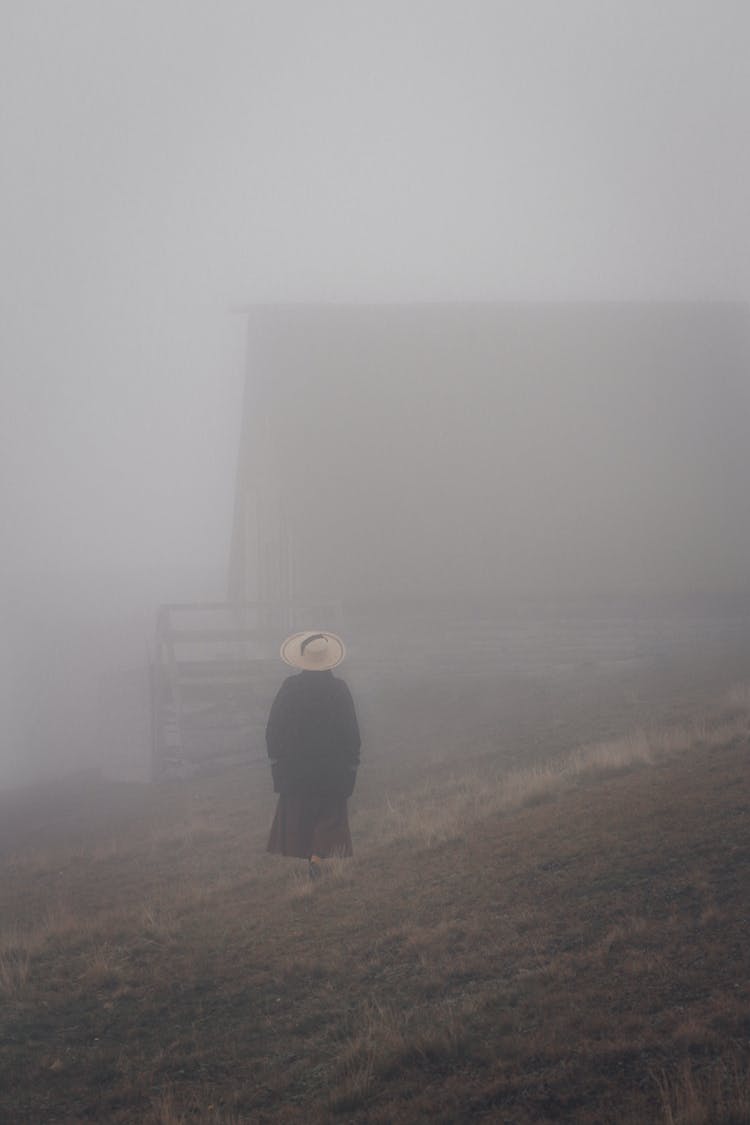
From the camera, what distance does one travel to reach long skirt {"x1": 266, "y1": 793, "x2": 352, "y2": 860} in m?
8.25

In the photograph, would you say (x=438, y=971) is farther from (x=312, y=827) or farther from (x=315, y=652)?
(x=315, y=652)

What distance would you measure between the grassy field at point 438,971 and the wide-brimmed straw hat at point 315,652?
71.5 inches

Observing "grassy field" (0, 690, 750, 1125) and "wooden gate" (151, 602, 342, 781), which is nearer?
"grassy field" (0, 690, 750, 1125)

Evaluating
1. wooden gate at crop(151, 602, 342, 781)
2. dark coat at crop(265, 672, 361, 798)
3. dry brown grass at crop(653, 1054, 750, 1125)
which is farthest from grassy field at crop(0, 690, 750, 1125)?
wooden gate at crop(151, 602, 342, 781)

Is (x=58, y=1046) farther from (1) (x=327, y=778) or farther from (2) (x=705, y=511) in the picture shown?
(2) (x=705, y=511)

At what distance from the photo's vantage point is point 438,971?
5.42m

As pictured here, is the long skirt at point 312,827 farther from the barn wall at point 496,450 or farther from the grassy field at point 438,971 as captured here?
the barn wall at point 496,450

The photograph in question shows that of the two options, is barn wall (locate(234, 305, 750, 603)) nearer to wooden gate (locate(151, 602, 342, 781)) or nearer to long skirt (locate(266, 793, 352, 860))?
wooden gate (locate(151, 602, 342, 781))

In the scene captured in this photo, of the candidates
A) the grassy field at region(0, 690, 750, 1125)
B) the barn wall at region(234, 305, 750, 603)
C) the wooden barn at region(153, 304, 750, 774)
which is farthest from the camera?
the barn wall at region(234, 305, 750, 603)

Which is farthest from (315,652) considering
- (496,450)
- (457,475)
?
(496,450)

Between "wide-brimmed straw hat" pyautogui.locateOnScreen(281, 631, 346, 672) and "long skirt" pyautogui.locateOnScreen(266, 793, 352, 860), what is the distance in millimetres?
1193

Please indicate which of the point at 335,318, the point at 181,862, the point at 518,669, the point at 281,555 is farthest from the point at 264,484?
the point at 181,862

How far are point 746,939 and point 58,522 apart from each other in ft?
416

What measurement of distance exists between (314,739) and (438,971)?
3123 millimetres
